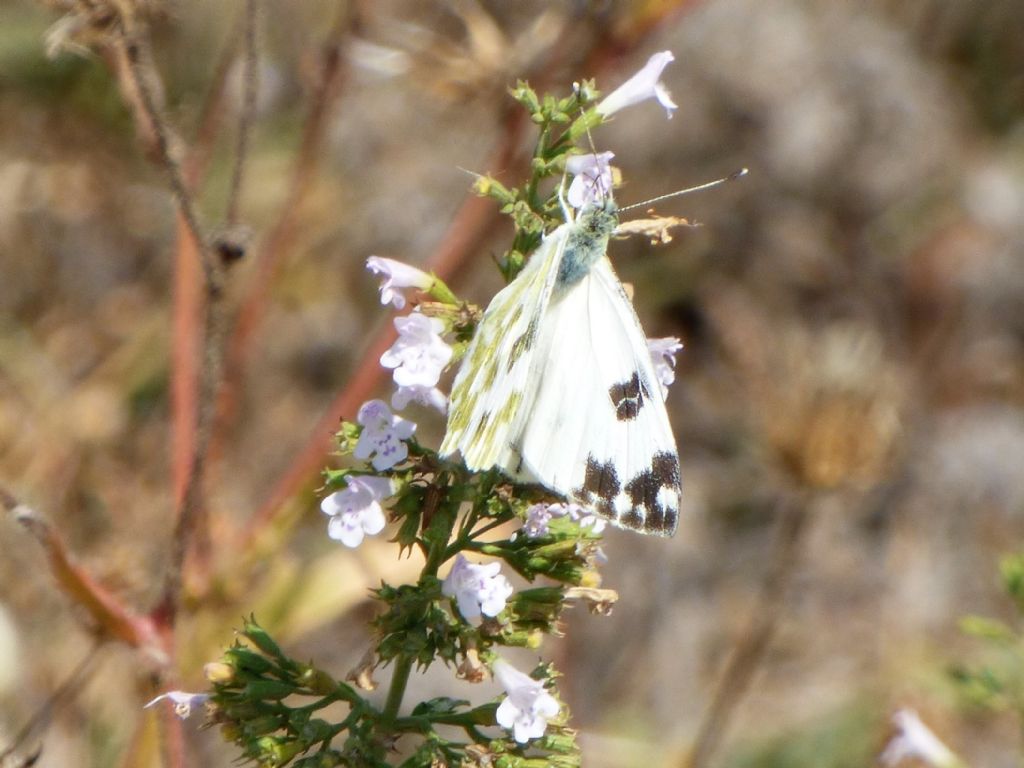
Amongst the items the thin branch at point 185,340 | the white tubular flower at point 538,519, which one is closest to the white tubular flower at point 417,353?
the white tubular flower at point 538,519

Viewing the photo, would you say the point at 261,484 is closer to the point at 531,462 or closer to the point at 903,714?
the point at 903,714

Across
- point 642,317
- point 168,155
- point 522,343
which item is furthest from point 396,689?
point 642,317

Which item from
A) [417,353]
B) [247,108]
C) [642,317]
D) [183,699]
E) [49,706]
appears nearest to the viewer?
[417,353]

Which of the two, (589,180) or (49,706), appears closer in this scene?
(589,180)

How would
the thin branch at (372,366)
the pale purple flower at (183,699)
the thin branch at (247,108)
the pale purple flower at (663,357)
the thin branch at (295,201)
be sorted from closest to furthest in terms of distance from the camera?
the pale purple flower at (183,699) < the pale purple flower at (663,357) < the thin branch at (247,108) < the thin branch at (372,366) < the thin branch at (295,201)

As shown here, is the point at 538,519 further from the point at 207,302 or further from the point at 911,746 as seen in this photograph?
the point at 911,746

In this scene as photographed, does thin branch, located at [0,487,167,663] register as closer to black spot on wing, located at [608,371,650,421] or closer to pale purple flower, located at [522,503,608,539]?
pale purple flower, located at [522,503,608,539]

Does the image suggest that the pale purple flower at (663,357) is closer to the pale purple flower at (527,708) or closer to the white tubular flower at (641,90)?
the white tubular flower at (641,90)
